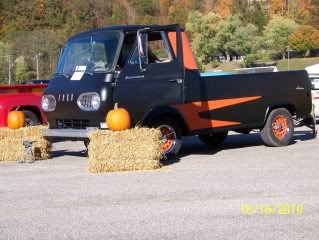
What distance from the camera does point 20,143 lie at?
12.2 m

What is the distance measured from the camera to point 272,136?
1335cm

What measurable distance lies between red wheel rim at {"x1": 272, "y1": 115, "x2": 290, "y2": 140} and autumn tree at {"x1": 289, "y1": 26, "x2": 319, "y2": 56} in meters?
88.5

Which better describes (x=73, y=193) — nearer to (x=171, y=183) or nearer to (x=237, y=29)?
(x=171, y=183)

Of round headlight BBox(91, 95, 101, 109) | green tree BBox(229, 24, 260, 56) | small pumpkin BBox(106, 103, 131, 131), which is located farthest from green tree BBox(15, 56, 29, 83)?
small pumpkin BBox(106, 103, 131, 131)

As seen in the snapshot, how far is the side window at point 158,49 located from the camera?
1168 cm

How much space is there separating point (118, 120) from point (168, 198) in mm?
2531

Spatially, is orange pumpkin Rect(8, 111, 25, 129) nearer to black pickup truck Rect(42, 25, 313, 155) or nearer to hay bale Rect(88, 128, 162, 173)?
black pickup truck Rect(42, 25, 313, 155)

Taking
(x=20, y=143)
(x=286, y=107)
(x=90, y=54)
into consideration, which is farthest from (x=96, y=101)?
(x=286, y=107)

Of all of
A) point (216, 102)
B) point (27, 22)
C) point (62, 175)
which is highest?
point (27, 22)

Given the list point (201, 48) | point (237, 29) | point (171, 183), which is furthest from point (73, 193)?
point (237, 29)

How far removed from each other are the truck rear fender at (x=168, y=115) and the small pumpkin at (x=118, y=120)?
82 centimetres

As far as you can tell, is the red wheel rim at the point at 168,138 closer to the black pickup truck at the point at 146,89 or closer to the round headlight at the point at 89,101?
the black pickup truck at the point at 146,89

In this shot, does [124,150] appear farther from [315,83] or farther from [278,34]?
[278,34]

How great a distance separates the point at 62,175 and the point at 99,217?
10.6 ft
